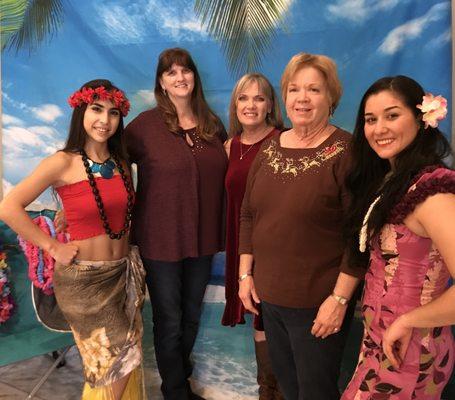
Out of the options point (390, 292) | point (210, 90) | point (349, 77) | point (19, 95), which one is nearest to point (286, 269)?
point (390, 292)

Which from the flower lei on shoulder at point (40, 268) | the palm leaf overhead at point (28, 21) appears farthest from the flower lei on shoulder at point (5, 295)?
the palm leaf overhead at point (28, 21)

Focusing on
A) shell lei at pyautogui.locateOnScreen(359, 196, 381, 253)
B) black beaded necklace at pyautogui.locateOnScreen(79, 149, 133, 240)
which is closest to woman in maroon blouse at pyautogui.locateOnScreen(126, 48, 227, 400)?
black beaded necklace at pyautogui.locateOnScreen(79, 149, 133, 240)

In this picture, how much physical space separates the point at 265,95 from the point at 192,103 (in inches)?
14.5

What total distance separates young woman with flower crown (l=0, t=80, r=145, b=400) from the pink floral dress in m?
1.03

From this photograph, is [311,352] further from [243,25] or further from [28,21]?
[28,21]

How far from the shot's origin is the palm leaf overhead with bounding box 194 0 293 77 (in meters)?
2.22

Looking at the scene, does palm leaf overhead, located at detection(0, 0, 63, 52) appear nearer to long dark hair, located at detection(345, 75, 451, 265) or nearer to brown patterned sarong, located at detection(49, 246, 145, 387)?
brown patterned sarong, located at detection(49, 246, 145, 387)

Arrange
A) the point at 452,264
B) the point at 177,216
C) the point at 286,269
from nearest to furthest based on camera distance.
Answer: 1. the point at 452,264
2. the point at 286,269
3. the point at 177,216

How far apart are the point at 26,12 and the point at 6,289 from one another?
1.63 meters

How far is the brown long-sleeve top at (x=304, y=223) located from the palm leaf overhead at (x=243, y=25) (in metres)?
0.95

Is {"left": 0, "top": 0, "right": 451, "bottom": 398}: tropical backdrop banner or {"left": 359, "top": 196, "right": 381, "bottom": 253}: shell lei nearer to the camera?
{"left": 359, "top": 196, "right": 381, "bottom": 253}: shell lei

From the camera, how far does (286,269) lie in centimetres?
148

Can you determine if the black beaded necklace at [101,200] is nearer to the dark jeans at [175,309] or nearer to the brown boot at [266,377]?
the dark jeans at [175,309]

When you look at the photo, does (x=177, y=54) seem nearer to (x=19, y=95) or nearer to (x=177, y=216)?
(x=177, y=216)
